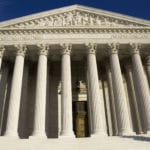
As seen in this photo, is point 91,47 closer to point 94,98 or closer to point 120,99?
point 94,98

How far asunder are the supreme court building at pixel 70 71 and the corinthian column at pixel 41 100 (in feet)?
0.28

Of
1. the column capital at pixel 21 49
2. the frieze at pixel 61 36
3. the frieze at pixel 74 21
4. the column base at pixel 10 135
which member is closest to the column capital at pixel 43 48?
the frieze at pixel 61 36

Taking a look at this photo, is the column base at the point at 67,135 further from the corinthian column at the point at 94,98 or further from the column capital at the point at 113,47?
the column capital at the point at 113,47

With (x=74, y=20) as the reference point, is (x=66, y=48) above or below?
below

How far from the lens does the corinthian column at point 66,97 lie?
18884 millimetres

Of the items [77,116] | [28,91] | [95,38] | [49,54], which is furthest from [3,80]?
[95,38]

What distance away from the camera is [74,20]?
24.7 m

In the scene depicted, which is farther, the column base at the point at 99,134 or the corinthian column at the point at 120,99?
the corinthian column at the point at 120,99

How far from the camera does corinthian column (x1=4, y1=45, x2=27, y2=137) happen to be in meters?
19.1

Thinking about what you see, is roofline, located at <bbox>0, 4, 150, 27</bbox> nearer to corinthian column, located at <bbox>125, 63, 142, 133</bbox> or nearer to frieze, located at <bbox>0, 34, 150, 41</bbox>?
frieze, located at <bbox>0, 34, 150, 41</bbox>

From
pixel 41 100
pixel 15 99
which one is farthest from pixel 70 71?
pixel 15 99

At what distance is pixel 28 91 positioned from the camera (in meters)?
26.1

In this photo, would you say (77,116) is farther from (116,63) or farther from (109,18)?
(109,18)

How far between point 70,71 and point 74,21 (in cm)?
575
